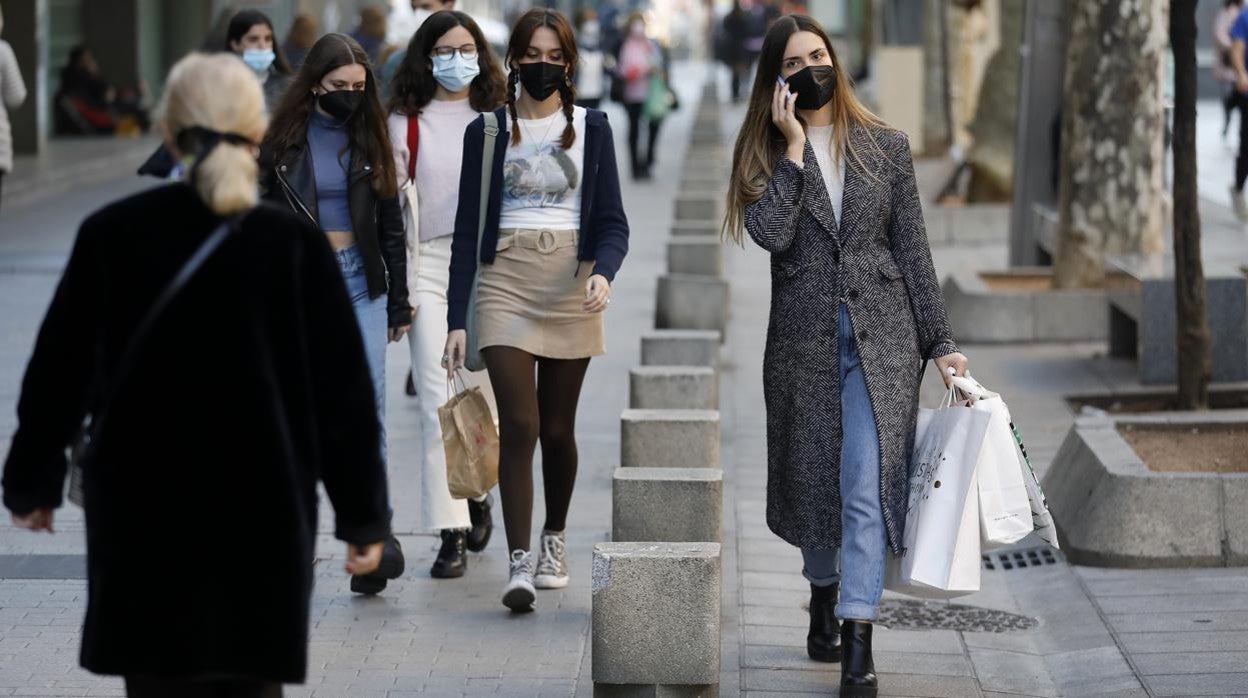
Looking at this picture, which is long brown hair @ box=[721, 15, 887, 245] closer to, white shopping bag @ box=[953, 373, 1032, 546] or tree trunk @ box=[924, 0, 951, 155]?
white shopping bag @ box=[953, 373, 1032, 546]

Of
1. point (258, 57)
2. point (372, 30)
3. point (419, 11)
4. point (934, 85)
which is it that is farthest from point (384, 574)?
point (934, 85)

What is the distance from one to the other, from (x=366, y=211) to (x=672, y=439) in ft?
5.25

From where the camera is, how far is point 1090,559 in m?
7.26

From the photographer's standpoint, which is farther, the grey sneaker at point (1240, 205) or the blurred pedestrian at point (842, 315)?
the grey sneaker at point (1240, 205)

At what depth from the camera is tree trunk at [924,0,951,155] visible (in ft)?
87.0

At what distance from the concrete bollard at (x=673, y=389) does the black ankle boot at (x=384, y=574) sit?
219 centimetres

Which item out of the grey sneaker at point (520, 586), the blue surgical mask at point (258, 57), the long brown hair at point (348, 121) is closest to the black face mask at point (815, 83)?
the long brown hair at point (348, 121)

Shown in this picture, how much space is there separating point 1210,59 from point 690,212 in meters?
21.5

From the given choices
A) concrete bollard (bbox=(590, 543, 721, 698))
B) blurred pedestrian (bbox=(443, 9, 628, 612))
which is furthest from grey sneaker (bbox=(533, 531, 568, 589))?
concrete bollard (bbox=(590, 543, 721, 698))

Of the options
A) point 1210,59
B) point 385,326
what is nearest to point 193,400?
point 385,326

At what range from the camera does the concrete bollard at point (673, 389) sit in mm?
8555

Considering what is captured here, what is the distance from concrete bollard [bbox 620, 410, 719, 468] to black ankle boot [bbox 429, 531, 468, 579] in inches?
30.0

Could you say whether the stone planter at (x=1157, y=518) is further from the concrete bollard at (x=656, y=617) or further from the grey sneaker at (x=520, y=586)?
the concrete bollard at (x=656, y=617)

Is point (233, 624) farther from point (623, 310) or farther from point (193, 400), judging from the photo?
point (623, 310)
